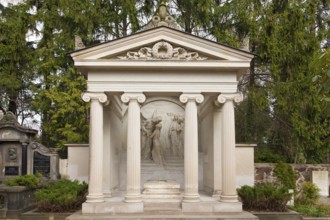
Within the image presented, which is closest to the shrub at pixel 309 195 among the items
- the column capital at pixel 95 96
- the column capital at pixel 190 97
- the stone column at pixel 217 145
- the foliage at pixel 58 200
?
the stone column at pixel 217 145

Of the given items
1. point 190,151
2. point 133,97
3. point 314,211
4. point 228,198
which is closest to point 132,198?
point 190,151

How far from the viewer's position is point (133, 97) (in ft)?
42.4

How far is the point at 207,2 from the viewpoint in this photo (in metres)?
23.8

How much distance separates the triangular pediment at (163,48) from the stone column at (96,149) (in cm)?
135

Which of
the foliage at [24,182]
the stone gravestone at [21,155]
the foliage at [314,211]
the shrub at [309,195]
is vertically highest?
the stone gravestone at [21,155]

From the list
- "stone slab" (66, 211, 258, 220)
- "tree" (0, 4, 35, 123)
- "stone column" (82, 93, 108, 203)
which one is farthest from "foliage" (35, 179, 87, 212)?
"tree" (0, 4, 35, 123)

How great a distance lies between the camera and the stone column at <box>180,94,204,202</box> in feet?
41.8

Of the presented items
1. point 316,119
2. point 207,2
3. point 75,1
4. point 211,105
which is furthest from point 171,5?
point 211,105

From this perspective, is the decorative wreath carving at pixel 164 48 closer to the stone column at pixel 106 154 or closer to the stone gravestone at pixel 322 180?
the stone column at pixel 106 154

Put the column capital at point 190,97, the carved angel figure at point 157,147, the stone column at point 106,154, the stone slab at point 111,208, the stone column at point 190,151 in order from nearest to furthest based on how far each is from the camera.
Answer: the stone slab at point 111,208 → the stone column at point 190,151 → the column capital at point 190,97 → the stone column at point 106,154 → the carved angel figure at point 157,147

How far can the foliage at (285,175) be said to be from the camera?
1853 cm

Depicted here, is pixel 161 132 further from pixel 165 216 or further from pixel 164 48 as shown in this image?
pixel 165 216

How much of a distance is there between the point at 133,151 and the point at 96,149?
1.20m

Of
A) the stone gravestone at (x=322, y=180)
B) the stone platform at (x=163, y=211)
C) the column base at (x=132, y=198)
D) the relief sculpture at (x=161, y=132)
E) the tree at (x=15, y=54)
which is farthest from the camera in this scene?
the tree at (x=15, y=54)
